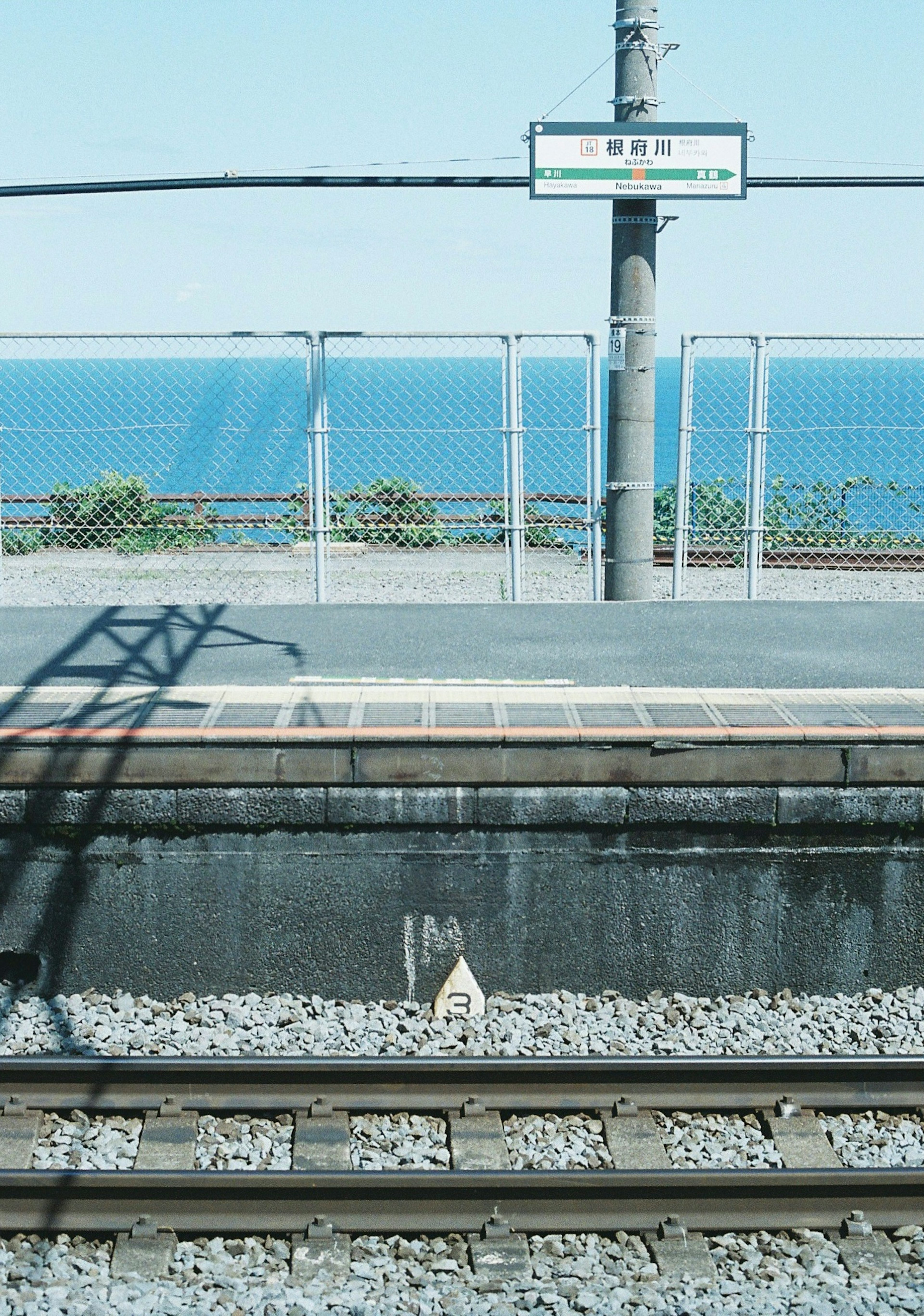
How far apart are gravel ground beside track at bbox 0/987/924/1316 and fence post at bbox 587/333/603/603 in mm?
5000

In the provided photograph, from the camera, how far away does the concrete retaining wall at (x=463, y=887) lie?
22.8 feet

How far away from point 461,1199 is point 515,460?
690 centimetres

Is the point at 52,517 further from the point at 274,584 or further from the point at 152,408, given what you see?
the point at 152,408

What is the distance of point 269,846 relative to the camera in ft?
22.9

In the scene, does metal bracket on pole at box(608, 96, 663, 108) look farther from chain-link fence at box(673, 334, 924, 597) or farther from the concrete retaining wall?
the concrete retaining wall

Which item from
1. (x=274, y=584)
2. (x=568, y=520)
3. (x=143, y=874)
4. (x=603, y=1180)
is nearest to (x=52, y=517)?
(x=274, y=584)

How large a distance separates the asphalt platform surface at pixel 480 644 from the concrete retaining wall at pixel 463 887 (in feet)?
4.83

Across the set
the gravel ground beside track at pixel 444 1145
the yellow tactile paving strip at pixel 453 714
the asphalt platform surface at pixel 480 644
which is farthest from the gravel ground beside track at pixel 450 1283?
the asphalt platform surface at pixel 480 644

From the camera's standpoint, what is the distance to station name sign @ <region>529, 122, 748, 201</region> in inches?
423

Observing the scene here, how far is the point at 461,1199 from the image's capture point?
5422mm

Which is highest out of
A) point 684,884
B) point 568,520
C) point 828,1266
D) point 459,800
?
point 568,520

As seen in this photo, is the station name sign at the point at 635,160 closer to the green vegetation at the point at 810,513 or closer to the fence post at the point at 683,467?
the fence post at the point at 683,467

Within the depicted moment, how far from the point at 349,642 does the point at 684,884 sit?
3.41 m

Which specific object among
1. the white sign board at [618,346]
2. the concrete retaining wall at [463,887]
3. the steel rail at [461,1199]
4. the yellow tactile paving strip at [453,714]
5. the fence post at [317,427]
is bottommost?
the steel rail at [461,1199]
